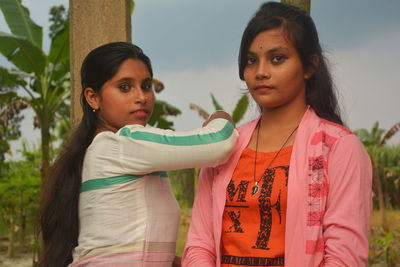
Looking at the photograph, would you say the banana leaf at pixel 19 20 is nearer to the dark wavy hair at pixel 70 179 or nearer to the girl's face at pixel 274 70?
the dark wavy hair at pixel 70 179

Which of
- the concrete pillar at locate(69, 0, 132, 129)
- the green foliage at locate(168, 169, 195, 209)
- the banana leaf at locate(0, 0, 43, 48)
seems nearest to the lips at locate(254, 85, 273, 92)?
the concrete pillar at locate(69, 0, 132, 129)

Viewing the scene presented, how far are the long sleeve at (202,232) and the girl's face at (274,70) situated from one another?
1.45ft

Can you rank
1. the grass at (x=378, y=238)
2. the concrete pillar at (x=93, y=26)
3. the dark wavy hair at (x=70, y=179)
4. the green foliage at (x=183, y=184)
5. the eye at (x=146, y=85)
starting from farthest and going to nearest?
the green foliage at (x=183, y=184)
the grass at (x=378, y=238)
the concrete pillar at (x=93, y=26)
the eye at (x=146, y=85)
the dark wavy hair at (x=70, y=179)

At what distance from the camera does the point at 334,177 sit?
1555 millimetres

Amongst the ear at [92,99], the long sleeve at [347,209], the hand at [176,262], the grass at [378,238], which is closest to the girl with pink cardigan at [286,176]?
the long sleeve at [347,209]

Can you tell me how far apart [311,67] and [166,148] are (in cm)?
69

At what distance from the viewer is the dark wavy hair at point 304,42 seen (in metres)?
1.72

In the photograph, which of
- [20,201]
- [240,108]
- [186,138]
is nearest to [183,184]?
[240,108]

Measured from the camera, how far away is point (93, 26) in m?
2.96

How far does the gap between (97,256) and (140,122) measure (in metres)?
0.66

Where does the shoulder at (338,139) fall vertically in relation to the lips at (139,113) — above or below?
below

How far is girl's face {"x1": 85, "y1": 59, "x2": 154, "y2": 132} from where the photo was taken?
6.84 feet

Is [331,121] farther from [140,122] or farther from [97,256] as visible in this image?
[97,256]

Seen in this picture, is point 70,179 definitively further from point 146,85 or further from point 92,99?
point 146,85
